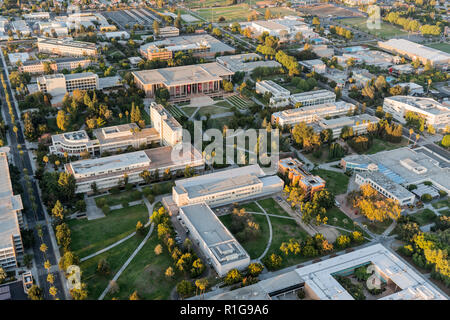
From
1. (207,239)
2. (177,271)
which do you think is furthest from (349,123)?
(177,271)

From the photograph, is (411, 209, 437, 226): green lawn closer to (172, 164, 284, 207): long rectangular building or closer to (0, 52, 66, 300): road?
(172, 164, 284, 207): long rectangular building

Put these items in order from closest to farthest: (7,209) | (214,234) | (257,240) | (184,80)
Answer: (214,234) < (7,209) < (257,240) < (184,80)

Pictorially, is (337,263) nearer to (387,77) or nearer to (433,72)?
(387,77)

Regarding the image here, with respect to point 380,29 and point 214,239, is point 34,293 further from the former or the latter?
point 380,29

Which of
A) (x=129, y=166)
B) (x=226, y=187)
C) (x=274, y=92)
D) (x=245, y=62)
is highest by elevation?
(x=245, y=62)

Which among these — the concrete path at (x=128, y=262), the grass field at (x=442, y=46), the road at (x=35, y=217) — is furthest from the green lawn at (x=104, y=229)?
the grass field at (x=442, y=46)

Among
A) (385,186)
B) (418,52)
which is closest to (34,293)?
(385,186)
